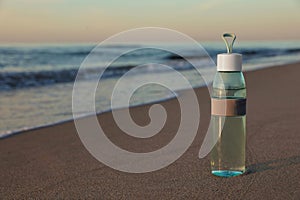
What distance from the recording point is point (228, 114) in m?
2.24

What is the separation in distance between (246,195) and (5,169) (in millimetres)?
1548

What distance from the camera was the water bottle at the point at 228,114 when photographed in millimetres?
2189

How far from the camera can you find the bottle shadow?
2.47 m

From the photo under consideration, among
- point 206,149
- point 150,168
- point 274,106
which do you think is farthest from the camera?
point 274,106

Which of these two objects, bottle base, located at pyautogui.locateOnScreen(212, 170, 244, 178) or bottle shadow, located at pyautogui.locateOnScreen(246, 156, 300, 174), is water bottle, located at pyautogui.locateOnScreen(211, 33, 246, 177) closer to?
bottle base, located at pyautogui.locateOnScreen(212, 170, 244, 178)

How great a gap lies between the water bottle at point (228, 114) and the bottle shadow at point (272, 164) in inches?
4.6

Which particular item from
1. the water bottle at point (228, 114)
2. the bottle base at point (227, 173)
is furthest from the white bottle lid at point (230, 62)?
the bottle base at point (227, 173)

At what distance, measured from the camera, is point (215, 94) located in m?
2.27

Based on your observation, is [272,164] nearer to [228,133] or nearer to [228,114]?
[228,133]

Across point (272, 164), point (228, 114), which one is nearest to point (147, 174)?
point (228, 114)

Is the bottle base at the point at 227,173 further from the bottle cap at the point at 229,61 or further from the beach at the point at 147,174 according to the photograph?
the bottle cap at the point at 229,61

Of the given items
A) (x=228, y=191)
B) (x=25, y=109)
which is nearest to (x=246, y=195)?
(x=228, y=191)

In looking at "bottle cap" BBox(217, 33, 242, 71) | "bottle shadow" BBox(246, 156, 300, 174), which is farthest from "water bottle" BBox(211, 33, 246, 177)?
"bottle shadow" BBox(246, 156, 300, 174)

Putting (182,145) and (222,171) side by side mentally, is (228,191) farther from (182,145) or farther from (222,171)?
(182,145)
